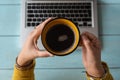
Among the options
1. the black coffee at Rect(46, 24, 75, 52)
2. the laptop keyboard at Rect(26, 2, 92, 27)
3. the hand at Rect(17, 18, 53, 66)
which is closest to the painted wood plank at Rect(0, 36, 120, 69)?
the laptop keyboard at Rect(26, 2, 92, 27)

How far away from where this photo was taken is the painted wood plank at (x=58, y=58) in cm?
94

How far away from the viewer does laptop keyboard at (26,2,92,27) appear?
0.91 meters

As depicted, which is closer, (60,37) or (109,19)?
(60,37)

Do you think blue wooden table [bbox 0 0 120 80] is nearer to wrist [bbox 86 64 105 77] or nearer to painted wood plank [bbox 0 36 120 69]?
painted wood plank [bbox 0 36 120 69]

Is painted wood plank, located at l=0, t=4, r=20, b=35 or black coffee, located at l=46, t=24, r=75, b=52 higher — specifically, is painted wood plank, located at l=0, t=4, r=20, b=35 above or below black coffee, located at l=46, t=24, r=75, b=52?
above


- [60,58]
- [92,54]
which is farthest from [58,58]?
[92,54]

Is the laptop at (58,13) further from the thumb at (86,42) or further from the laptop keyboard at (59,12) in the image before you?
the thumb at (86,42)

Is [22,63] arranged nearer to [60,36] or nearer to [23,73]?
[23,73]

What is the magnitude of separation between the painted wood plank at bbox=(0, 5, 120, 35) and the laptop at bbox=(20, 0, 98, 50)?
5 cm

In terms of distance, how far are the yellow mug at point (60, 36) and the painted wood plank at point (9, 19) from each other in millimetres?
351

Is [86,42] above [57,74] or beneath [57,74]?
above

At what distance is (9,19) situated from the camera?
954mm

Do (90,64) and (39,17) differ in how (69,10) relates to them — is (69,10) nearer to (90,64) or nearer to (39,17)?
(39,17)

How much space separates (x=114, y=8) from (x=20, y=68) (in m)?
0.45
